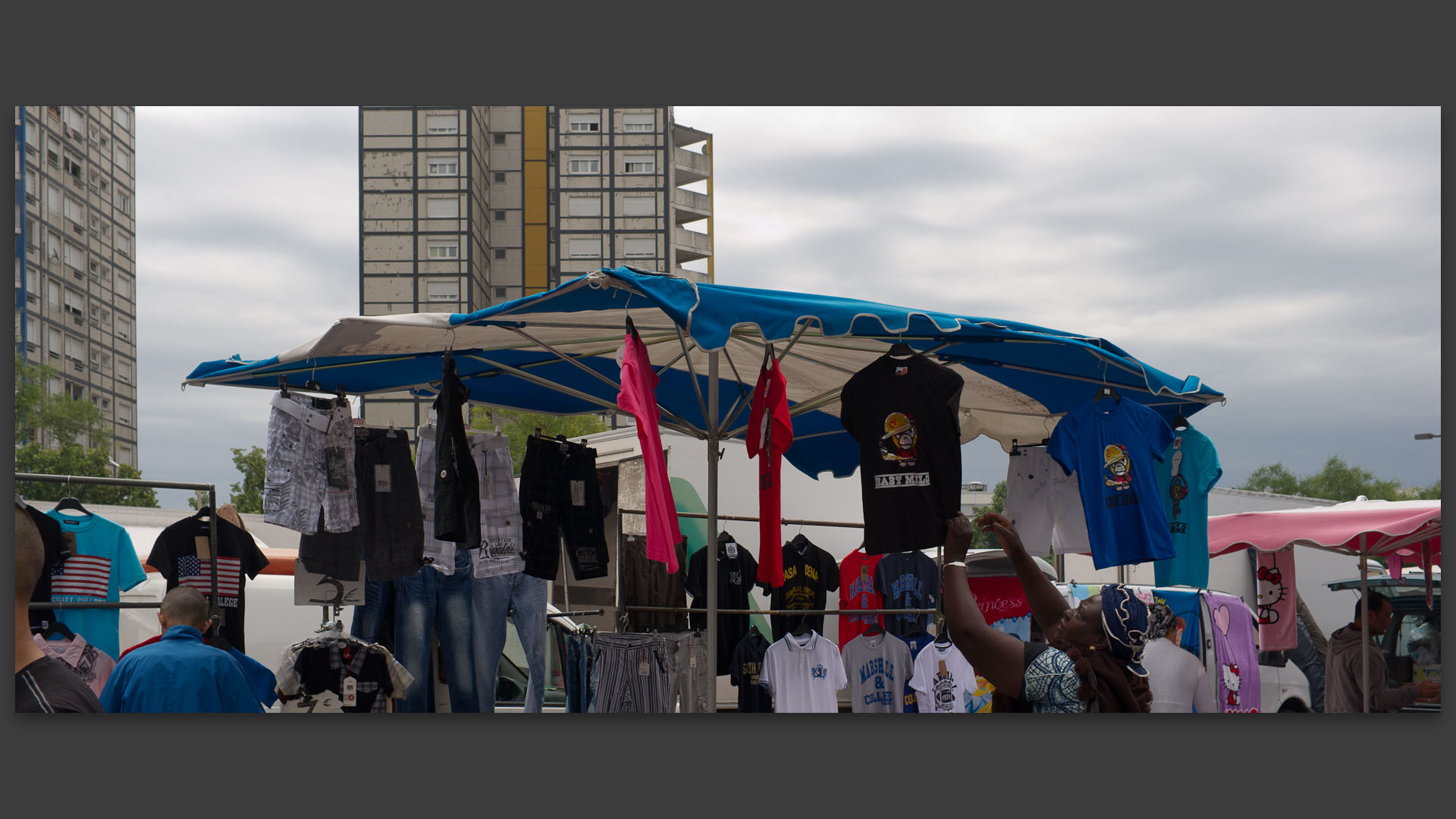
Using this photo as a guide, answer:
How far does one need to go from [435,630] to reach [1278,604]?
669 cm

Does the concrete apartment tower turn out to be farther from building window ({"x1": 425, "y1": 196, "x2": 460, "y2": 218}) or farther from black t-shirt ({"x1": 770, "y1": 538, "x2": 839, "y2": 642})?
black t-shirt ({"x1": 770, "y1": 538, "x2": 839, "y2": 642})

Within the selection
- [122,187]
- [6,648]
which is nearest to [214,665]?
[6,648]

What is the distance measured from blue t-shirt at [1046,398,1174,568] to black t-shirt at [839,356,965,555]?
1.02 m

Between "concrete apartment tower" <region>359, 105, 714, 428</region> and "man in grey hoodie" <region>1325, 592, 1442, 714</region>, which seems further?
"concrete apartment tower" <region>359, 105, 714, 428</region>

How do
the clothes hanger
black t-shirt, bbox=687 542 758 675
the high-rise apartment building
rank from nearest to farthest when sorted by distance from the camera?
the clothes hanger, black t-shirt, bbox=687 542 758 675, the high-rise apartment building

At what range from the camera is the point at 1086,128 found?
22.6ft

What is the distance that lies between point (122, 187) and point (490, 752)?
66.3 m

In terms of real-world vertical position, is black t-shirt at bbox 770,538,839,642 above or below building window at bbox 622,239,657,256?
below

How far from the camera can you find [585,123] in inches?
2355

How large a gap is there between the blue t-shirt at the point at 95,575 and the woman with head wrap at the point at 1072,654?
5501 mm

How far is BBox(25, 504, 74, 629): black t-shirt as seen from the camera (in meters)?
6.30

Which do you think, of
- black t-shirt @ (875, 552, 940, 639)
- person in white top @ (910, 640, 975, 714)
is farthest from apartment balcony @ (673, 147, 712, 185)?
person in white top @ (910, 640, 975, 714)

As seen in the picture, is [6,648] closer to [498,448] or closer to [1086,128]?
[498,448]

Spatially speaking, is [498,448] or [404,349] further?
[498,448]
